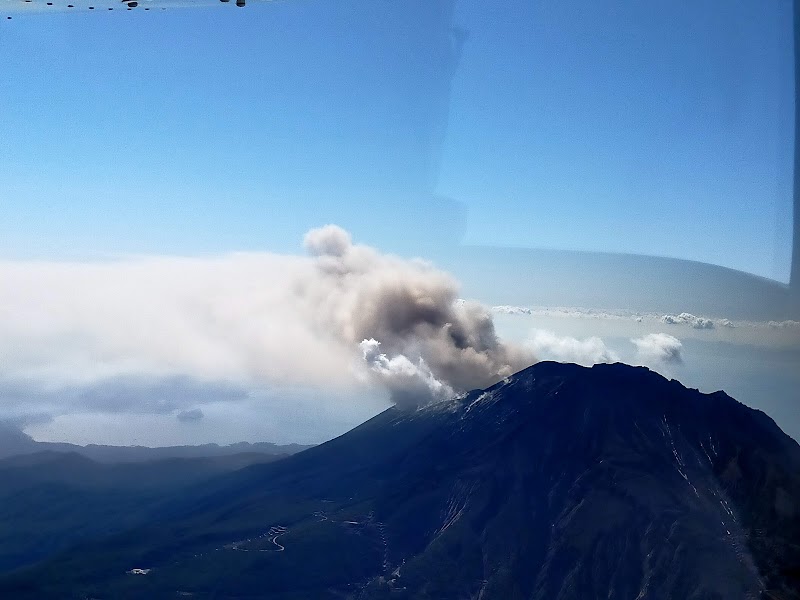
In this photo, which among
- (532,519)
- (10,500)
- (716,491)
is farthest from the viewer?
(10,500)

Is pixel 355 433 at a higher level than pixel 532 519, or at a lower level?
higher

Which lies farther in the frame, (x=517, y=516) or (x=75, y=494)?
(x=75, y=494)

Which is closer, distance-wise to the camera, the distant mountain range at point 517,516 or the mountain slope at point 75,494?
the distant mountain range at point 517,516

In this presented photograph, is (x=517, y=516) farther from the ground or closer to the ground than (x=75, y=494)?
farther from the ground

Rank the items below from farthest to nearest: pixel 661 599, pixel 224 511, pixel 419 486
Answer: pixel 224 511, pixel 419 486, pixel 661 599

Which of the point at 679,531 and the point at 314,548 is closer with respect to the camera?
the point at 679,531

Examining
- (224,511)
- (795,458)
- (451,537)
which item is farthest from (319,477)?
(795,458)

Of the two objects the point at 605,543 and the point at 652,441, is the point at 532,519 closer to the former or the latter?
the point at 605,543

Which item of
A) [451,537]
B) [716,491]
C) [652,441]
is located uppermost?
[652,441]
